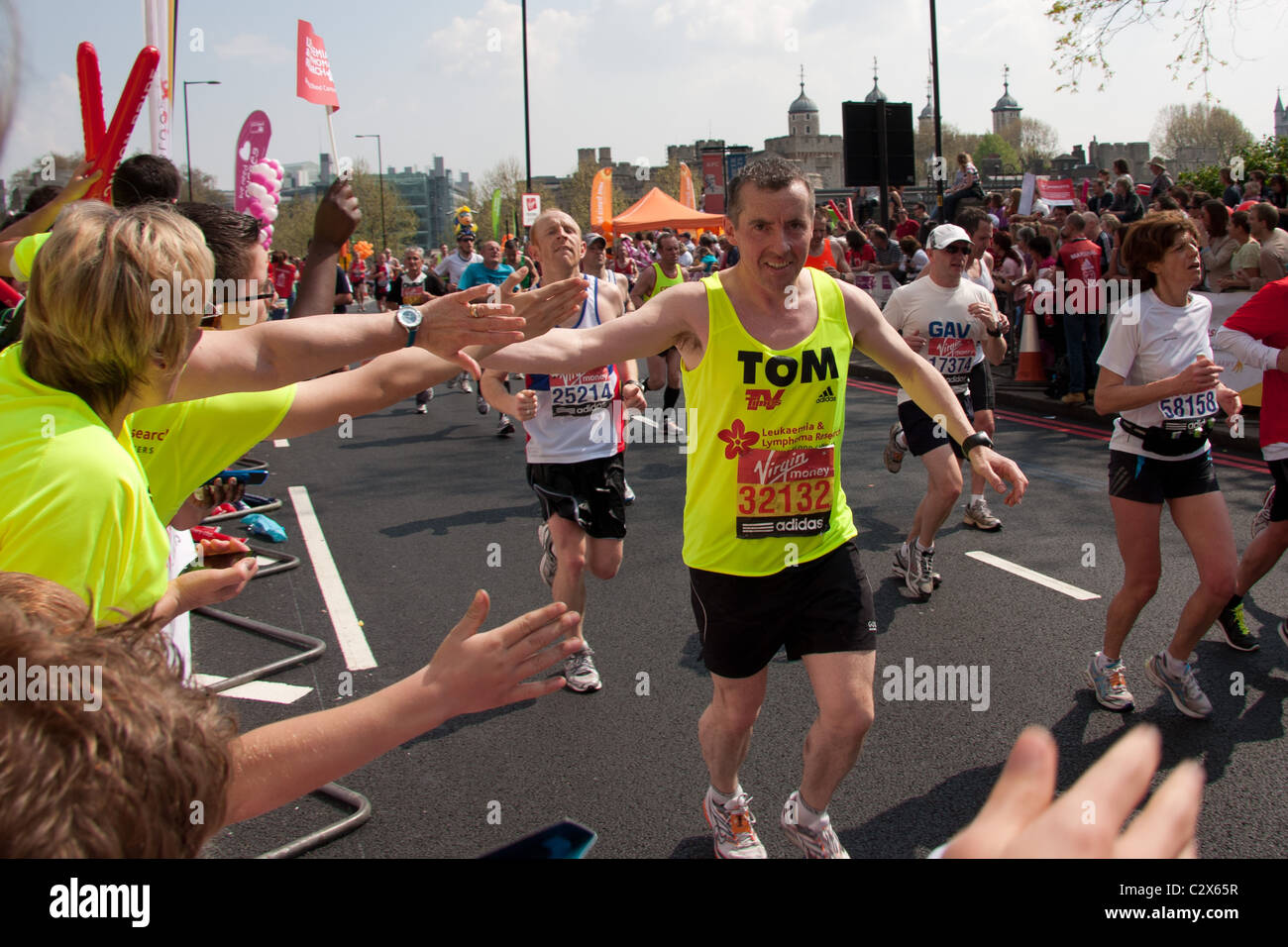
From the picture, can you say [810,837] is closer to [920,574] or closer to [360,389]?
[360,389]

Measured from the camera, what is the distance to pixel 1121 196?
48.8ft

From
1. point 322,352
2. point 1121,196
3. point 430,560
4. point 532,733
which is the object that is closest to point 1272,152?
point 1121,196

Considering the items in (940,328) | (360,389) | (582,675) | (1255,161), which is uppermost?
(1255,161)

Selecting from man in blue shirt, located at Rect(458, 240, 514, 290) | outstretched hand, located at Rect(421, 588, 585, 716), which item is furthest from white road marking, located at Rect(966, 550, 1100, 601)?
outstretched hand, located at Rect(421, 588, 585, 716)

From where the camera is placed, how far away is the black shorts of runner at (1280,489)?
15.4ft

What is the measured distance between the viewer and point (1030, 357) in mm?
13414

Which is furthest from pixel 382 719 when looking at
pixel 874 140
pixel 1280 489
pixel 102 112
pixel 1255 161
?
pixel 1255 161

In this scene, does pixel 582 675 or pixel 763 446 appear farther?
pixel 582 675

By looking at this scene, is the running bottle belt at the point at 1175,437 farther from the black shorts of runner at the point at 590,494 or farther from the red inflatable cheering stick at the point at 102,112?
the red inflatable cheering stick at the point at 102,112

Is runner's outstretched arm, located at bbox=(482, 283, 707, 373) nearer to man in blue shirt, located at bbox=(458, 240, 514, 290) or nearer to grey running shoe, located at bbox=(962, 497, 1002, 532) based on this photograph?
grey running shoe, located at bbox=(962, 497, 1002, 532)

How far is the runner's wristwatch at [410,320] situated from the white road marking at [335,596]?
303 centimetres

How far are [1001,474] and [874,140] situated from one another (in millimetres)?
15850

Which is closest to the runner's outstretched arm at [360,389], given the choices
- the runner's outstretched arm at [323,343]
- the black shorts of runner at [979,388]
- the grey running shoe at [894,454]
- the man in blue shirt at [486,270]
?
the runner's outstretched arm at [323,343]
